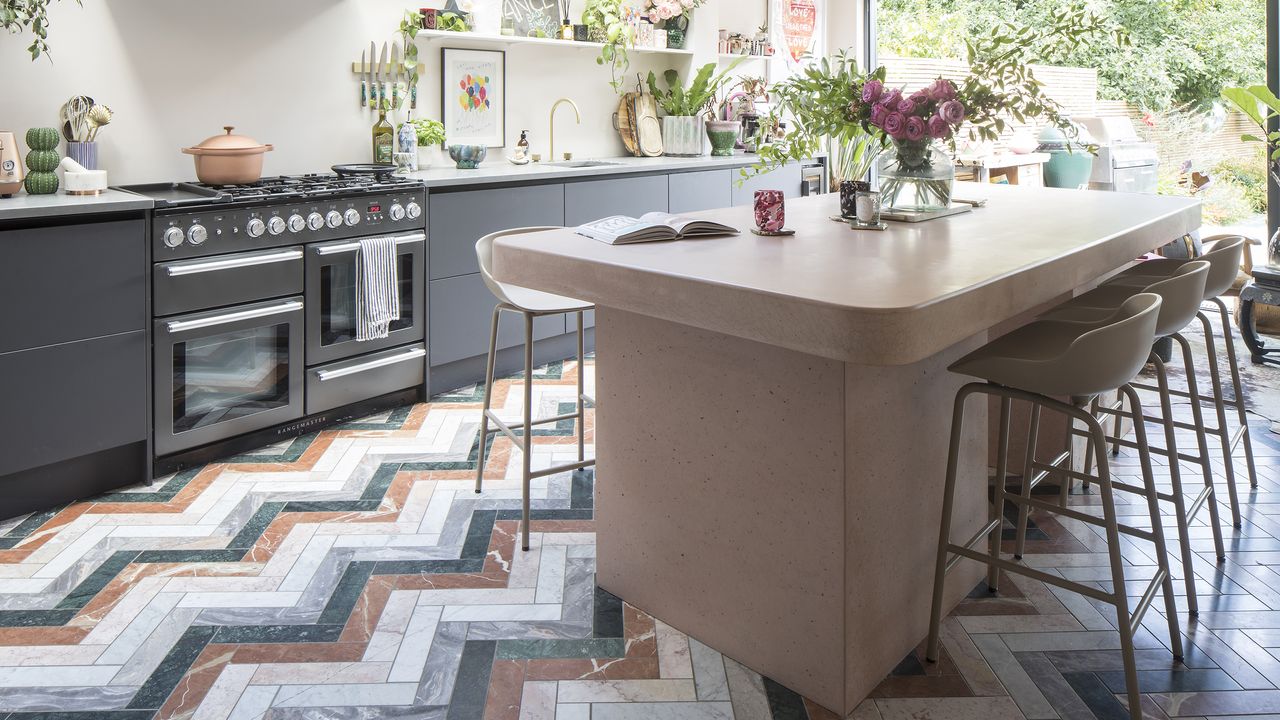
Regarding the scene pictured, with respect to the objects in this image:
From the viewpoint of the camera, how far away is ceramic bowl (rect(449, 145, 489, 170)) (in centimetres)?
507

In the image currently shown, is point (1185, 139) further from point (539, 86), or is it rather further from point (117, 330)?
point (117, 330)

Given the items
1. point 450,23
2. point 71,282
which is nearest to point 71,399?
point 71,282

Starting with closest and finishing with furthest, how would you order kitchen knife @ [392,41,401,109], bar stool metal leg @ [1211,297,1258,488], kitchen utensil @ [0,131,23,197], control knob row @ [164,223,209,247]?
bar stool metal leg @ [1211,297,1258,488] → kitchen utensil @ [0,131,23,197] → control knob row @ [164,223,209,247] → kitchen knife @ [392,41,401,109]

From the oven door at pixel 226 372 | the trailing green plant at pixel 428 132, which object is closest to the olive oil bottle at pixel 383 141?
the trailing green plant at pixel 428 132

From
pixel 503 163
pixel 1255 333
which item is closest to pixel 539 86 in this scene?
pixel 503 163

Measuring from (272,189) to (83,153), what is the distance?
68 cm

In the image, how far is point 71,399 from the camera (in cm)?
332

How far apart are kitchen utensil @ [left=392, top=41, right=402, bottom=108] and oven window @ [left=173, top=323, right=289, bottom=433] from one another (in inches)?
61.2

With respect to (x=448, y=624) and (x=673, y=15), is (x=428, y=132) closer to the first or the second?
(x=673, y=15)

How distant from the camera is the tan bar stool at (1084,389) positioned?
84.0 inches

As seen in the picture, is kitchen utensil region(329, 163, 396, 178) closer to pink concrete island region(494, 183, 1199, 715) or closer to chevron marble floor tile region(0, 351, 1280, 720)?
chevron marble floor tile region(0, 351, 1280, 720)

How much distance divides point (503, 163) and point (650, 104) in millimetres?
1281

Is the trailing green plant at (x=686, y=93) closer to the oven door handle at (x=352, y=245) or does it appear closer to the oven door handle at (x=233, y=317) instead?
the oven door handle at (x=352, y=245)

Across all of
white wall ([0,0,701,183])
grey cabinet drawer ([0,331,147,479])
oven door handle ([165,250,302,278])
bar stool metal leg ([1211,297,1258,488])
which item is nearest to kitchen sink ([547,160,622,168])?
white wall ([0,0,701,183])
